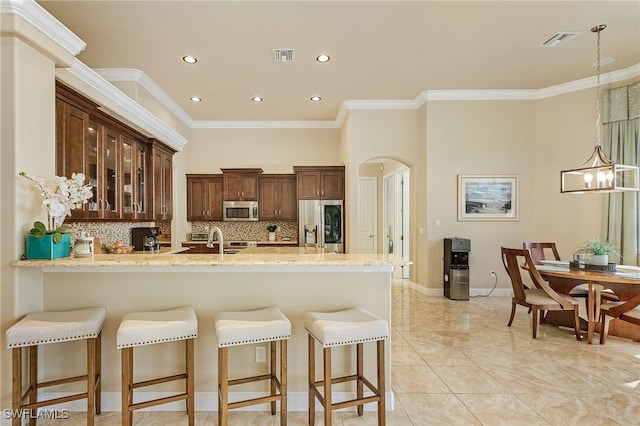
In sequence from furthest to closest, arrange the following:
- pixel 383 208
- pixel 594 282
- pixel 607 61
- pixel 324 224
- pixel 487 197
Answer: pixel 383 208
pixel 324 224
pixel 487 197
pixel 607 61
pixel 594 282

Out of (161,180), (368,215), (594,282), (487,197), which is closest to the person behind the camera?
(594,282)

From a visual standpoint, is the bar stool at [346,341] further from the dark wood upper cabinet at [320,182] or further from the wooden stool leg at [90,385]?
the dark wood upper cabinet at [320,182]

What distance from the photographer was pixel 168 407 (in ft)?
7.59

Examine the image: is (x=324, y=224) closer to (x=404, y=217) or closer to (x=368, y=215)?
(x=404, y=217)

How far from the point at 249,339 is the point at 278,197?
4899 mm

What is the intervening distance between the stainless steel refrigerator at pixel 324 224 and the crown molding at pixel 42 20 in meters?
4.30

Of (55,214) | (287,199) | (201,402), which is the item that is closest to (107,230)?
(55,214)

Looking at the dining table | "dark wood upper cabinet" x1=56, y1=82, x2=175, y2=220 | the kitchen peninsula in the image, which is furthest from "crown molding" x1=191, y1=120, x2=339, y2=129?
the kitchen peninsula

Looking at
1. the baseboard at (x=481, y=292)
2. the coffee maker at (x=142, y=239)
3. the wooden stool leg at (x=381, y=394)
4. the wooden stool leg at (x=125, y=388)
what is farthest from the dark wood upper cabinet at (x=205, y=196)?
the wooden stool leg at (x=381, y=394)

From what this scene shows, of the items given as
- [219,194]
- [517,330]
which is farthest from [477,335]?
[219,194]

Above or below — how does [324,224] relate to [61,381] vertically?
above

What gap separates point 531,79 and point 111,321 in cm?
590

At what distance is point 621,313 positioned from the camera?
317 cm

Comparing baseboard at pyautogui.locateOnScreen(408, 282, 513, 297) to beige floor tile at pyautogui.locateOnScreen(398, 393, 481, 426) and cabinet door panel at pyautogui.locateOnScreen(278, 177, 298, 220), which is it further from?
beige floor tile at pyautogui.locateOnScreen(398, 393, 481, 426)
